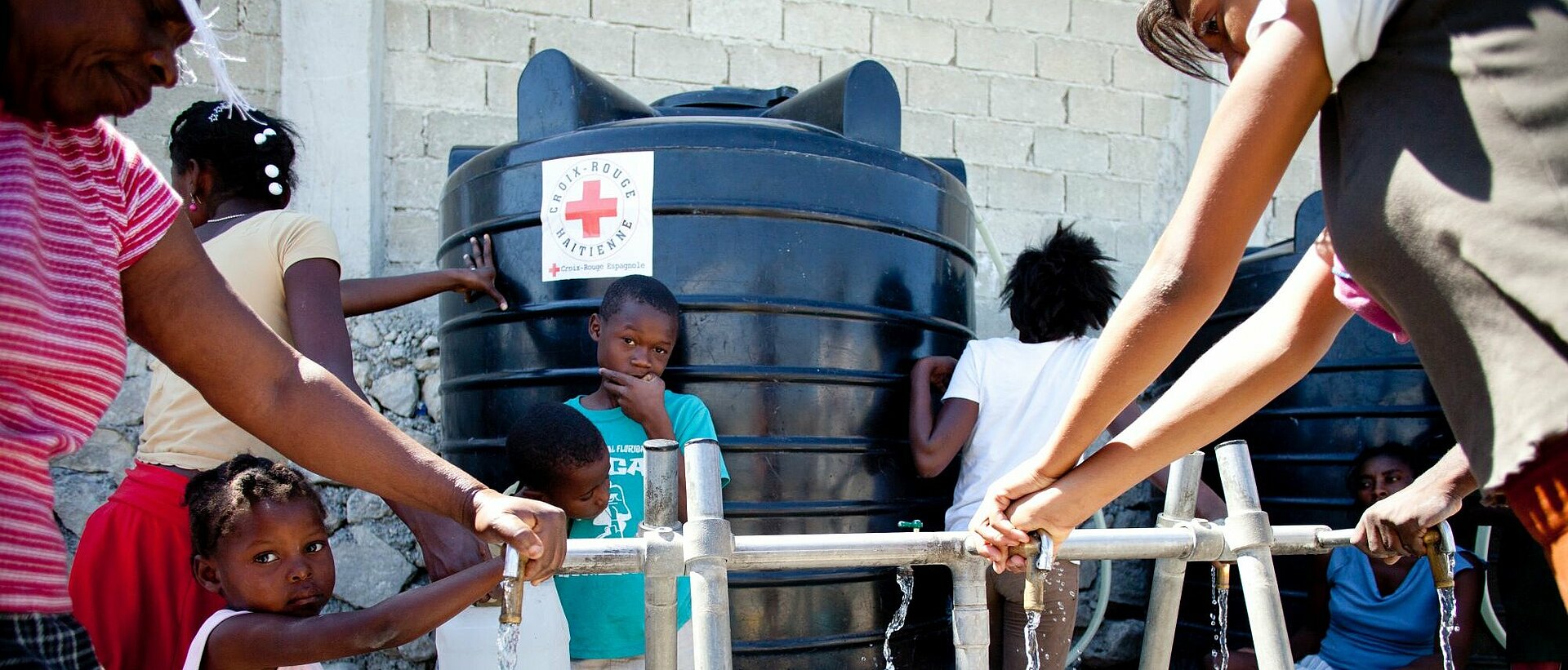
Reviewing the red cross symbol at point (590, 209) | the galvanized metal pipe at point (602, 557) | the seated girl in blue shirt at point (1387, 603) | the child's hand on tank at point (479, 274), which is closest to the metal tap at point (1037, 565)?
the galvanized metal pipe at point (602, 557)

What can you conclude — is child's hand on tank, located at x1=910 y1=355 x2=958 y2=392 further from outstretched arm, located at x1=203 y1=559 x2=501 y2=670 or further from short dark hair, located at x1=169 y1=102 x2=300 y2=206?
short dark hair, located at x1=169 y1=102 x2=300 y2=206

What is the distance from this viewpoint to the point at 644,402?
2184 mm

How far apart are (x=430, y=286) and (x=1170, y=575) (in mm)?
1561

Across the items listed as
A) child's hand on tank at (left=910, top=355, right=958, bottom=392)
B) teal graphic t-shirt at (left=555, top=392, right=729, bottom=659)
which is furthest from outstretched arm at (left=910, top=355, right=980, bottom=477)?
teal graphic t-shirt at (left=555, top=392, right=729, bottom=659)

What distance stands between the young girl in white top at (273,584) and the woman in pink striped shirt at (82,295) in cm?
42

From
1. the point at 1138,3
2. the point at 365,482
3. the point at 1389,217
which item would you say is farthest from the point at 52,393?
the point at 1138,3

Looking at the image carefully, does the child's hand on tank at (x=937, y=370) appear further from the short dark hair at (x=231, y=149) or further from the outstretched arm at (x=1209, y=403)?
the short dark hair at (x=231, y=149)

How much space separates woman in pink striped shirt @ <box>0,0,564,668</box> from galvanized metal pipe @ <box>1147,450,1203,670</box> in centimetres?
112

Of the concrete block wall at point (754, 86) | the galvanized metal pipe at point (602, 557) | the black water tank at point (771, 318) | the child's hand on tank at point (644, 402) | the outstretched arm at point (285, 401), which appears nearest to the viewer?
the outstretched arm at point (285, 401)

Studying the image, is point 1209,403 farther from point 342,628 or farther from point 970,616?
point 342,628

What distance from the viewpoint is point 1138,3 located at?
4.98m

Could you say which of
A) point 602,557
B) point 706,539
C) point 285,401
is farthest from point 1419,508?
point 285,401

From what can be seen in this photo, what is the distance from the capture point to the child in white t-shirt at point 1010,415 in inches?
100

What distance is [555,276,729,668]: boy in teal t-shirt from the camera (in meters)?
2.18
